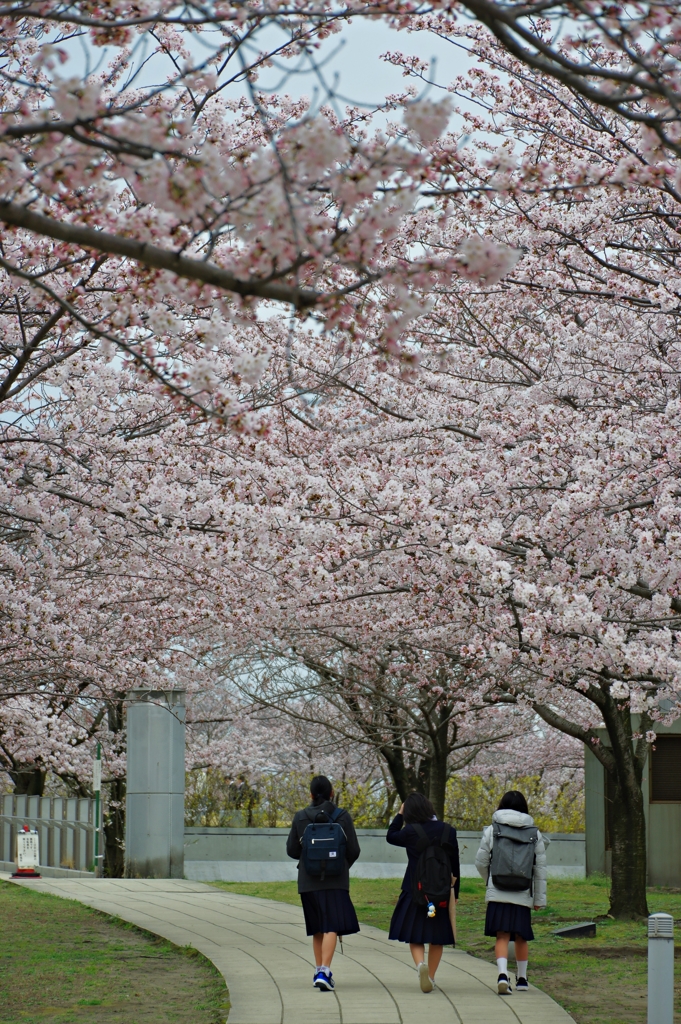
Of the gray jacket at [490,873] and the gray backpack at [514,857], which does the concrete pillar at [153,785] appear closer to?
the gray jacket at [490,873]

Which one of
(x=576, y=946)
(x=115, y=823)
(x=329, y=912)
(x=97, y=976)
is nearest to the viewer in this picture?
(x=329, y=912)

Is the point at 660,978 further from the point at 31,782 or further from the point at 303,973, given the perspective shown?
the point at 31,782

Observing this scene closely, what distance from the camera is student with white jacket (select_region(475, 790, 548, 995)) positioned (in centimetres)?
857

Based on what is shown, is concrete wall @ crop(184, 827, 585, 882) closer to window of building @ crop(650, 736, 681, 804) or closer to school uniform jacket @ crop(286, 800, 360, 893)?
window of building @ crop(650, 736, 681, 804)

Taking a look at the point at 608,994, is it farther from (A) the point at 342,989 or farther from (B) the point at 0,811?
(B) the point at 0,811

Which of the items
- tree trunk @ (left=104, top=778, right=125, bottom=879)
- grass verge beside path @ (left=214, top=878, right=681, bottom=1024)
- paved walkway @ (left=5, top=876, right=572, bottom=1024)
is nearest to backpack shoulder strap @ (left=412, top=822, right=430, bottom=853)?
paved walkway @ (left=5, top=876, right=572, bottom=1024)

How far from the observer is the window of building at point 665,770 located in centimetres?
2053

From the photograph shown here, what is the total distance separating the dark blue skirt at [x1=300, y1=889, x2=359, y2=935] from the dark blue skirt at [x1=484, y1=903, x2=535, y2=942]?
101cm

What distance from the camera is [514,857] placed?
342 inches

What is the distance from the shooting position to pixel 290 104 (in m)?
11.1

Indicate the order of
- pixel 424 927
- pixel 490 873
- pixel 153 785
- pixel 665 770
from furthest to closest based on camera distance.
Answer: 1. pixel 665 770
2. pixel 153 785
3. pixel 490 873
4. pixel 424 927

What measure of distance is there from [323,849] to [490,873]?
1337 mm

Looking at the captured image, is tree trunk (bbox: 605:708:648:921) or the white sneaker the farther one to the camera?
tree trunk (bbox: 605:708:648:921)

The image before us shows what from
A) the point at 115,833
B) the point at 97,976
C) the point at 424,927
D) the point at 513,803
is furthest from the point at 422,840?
the point at 115,833
